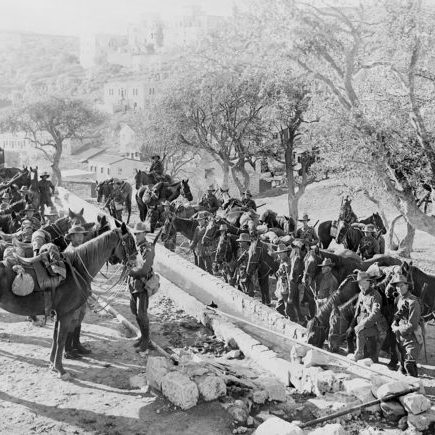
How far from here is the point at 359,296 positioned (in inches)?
404

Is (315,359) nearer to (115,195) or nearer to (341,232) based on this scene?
(341,232)

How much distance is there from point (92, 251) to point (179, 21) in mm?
199610

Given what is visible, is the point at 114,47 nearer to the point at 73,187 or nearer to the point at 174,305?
the point at 73,187

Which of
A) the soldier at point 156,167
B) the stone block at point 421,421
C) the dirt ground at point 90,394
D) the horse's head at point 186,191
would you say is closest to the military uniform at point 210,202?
the horse's head at point 186,191

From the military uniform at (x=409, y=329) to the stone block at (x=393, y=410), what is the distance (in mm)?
1852

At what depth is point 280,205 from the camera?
38875mm

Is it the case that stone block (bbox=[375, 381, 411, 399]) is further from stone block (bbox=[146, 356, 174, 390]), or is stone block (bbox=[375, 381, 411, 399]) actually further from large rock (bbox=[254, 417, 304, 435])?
stone block (bbox=[146, 356, 174, 390])

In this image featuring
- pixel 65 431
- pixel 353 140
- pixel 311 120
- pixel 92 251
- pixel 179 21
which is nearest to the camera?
pixel 65 431

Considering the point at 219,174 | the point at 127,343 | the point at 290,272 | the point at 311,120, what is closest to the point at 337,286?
the point at 290,272

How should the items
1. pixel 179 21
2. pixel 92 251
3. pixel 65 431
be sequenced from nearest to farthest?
pixel 65 431 → pixel 92 251 → pixel 179 21

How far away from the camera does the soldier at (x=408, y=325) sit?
938cm

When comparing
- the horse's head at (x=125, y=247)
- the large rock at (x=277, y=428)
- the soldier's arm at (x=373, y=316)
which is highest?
the horse's head at (x=125, y=247)

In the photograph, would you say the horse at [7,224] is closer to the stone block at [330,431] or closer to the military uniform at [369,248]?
the military uniform at [369,248]

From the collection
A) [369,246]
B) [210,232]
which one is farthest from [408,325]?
[210,232]
